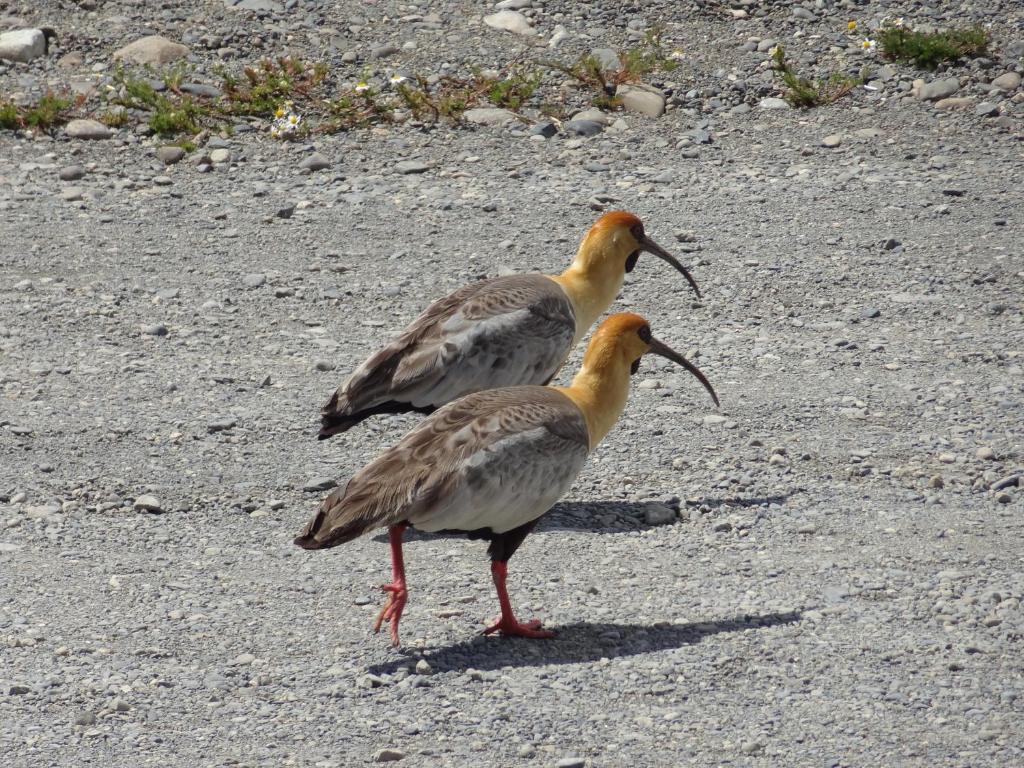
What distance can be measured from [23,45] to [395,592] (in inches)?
365

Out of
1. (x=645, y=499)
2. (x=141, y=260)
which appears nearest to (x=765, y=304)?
(x=645, y=499)

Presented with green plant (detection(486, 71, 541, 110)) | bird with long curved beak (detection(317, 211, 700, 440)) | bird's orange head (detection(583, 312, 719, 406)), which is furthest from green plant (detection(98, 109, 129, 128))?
bird's orange head (detection(583, 312, 719, 406))

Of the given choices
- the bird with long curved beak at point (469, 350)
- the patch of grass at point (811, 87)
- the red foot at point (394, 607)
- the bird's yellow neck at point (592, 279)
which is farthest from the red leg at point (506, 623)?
the patch of grass at point (811, 87)

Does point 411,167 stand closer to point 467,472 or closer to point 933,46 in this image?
point 933,46

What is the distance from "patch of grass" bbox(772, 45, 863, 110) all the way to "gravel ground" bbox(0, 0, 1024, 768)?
191 millimetres

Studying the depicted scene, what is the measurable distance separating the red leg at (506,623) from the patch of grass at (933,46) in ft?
28.3

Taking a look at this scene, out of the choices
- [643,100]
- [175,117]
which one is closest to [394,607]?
[175,117]

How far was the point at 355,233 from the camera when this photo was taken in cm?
1124

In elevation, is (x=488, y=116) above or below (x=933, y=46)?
below

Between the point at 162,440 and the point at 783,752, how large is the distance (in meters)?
4.27

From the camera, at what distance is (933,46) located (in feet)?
43.6

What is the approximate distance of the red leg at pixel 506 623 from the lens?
6.29m

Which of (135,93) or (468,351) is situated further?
(135,93)

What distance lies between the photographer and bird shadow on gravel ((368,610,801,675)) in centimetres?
617
